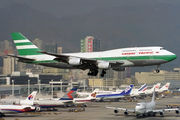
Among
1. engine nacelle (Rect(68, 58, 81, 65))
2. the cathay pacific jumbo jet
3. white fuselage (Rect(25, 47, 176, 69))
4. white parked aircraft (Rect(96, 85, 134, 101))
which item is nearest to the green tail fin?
the cathay pacific jumbo jet

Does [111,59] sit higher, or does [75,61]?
[111,59]

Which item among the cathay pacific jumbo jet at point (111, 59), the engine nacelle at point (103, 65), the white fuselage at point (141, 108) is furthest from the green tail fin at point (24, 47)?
the white fuselage at point (141, 108)

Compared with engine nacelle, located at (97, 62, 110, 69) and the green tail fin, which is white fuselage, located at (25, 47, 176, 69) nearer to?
engine nacelle, located at (97, 62, 110, 69)

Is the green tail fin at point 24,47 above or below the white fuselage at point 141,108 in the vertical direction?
above

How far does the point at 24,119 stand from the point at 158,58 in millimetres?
44643

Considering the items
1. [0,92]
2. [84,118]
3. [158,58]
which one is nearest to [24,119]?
[84,118]

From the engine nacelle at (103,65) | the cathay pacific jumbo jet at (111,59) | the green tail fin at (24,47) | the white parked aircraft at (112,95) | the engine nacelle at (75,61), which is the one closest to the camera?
the cathay pacific jumbo jet at (111,59)

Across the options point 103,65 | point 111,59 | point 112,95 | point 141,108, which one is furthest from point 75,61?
point 112,95

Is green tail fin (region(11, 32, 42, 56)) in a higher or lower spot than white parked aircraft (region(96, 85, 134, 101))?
higher

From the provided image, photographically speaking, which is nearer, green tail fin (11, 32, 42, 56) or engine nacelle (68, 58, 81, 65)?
engine nacelle (68, 58, 81, 65)

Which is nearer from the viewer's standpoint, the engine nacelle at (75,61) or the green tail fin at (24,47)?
the engine nacelle at (75,61)

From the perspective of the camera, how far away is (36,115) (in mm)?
101875

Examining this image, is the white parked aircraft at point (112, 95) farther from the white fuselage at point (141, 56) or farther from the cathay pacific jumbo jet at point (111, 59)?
the white fuselage at point (141, 56)

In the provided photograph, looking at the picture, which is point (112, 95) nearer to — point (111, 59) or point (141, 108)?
point (141, 108)
